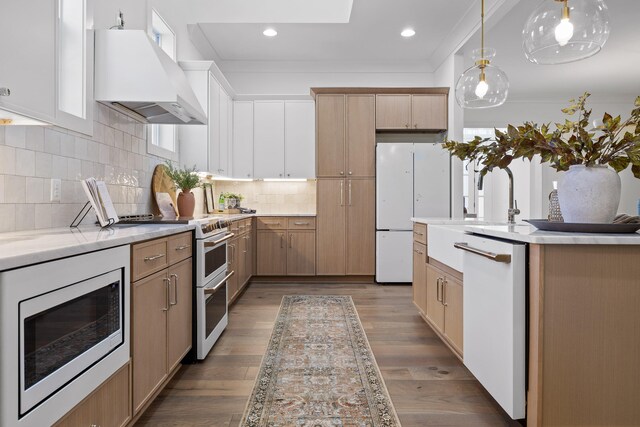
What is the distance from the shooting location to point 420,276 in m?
3.46

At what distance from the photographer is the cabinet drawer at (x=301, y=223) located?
5.20m

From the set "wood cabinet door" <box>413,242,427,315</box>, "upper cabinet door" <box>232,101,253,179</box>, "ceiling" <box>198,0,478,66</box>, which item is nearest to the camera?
"wood cabinet door" <box>413,242,427,315</box>

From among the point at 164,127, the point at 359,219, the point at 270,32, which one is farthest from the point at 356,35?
the point at 164,127

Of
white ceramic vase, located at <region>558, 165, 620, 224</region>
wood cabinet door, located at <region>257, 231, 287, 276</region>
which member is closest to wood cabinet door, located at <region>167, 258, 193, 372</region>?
white ceramic vase, located at <region>558, 165, 620, 224</region>

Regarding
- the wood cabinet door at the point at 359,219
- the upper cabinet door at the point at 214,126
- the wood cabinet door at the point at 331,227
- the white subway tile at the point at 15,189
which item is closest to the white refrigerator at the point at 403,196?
the wood cabinet door at the point at 359,219

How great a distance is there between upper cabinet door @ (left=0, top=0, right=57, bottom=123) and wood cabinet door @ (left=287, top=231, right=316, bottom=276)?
A: 362 cm

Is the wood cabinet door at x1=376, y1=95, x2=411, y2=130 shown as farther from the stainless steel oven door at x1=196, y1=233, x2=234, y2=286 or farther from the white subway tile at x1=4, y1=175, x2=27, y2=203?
the white subway tile at x1=4, y1=175, x2=27, y2=203

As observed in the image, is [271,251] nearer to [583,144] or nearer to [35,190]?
[35,190]

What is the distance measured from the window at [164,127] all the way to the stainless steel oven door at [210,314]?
144 cm

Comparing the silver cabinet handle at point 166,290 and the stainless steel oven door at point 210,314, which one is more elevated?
the silver cabinet handle at point 166,290

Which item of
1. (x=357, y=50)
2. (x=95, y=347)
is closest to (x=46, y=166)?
(x=95, y=347)

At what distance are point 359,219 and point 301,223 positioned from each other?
75 cm

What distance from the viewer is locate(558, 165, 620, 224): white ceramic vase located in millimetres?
1655

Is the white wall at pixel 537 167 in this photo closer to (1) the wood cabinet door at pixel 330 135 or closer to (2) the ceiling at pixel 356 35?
(2) the ceiling at pixel 356 35
